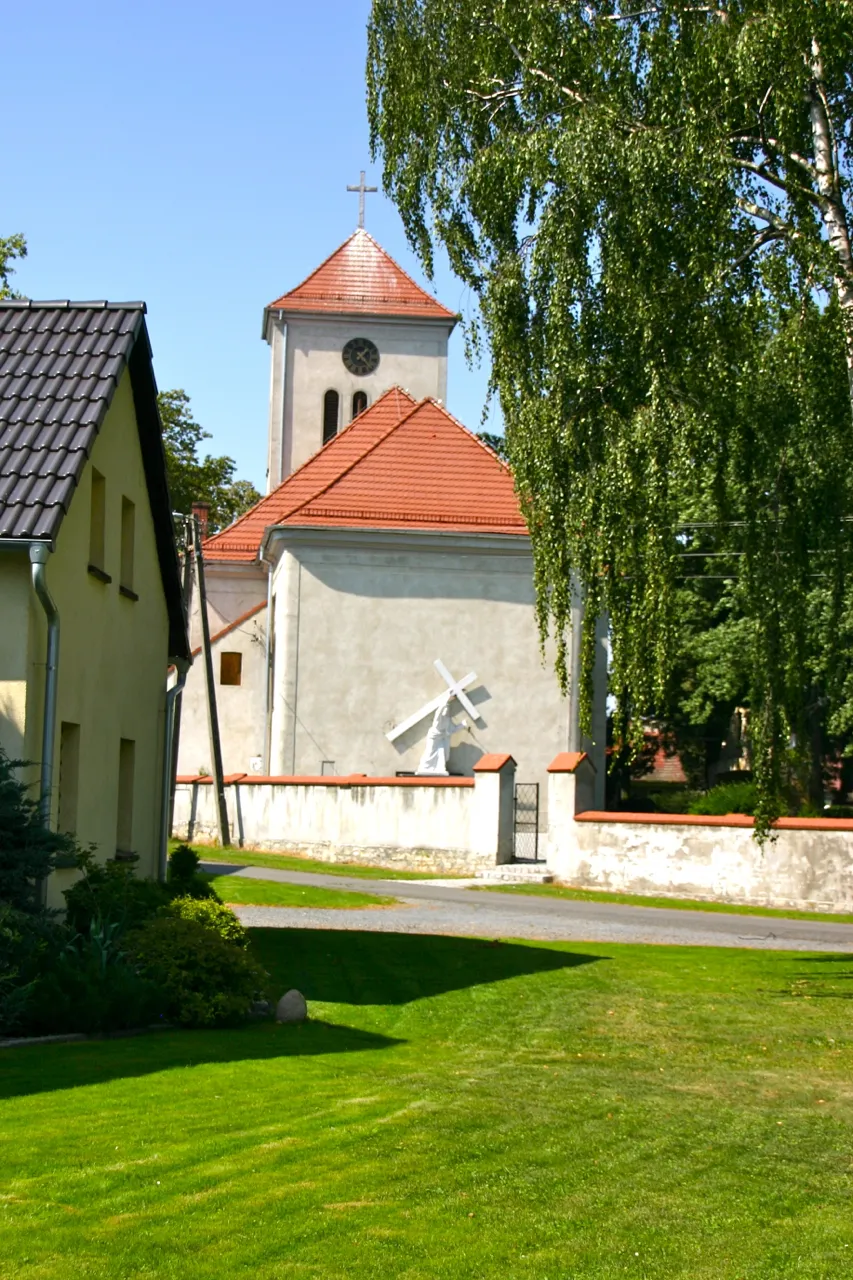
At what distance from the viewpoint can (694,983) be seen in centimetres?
1523

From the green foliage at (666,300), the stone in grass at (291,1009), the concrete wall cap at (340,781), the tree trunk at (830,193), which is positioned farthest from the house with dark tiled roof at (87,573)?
the concrete wall cap at (340,781)

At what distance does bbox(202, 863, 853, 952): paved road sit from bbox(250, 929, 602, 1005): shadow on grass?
1.76 m

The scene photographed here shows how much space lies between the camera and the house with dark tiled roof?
451 inches

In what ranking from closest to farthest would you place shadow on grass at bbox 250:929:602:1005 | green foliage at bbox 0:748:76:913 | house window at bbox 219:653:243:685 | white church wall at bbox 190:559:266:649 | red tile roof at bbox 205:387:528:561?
1. green foliage at bbox 0:748:76:913
2. shadow on grass at bbox 250:929:602:1005
3. red tile roof at bbox 205:387:528:561
4. house window at bbox 219:653:243:685
5. white church wall at bbox 190:559:266:649

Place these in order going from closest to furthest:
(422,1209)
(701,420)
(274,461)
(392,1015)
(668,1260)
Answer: (668,1260) < (422,1209) < (392,1015) < (701,420) < (274,461)

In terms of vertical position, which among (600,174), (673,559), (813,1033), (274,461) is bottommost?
(813,1033)

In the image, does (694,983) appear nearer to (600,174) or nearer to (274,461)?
(600,174)

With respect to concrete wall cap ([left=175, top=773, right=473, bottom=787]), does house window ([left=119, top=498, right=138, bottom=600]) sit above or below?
above

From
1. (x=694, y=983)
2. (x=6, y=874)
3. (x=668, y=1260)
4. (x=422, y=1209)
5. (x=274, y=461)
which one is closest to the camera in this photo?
(x=668, y=1260)

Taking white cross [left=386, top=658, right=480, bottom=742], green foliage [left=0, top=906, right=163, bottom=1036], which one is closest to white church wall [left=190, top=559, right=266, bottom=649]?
white cross [left=386, top=658, right=480, bottom=742]

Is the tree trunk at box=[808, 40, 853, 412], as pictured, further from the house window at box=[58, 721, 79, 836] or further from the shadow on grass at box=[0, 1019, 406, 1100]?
the house window at box=[58, 721, 79, 836]

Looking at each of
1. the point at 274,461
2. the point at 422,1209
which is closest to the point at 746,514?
the point at 422,1209

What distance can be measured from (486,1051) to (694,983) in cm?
490

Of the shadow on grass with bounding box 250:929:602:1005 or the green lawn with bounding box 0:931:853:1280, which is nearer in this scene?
the green lawn with bounding box 0:931:853:1280
